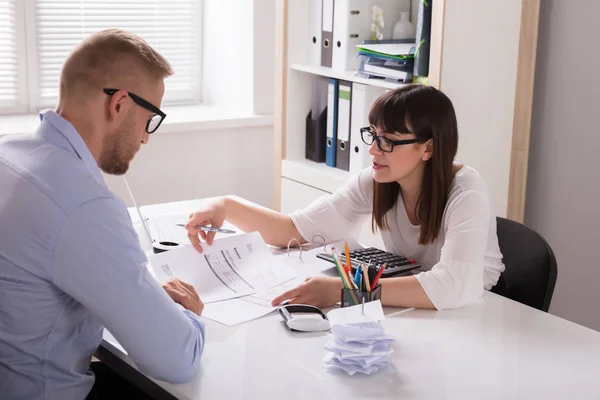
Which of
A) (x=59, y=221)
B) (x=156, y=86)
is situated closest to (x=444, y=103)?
(x=156, y=86)

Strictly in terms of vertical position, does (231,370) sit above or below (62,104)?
below

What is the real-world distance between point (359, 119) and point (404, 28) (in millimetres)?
377

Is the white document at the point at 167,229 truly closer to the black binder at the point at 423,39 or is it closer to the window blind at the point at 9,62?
the black binder at the point at 423,39

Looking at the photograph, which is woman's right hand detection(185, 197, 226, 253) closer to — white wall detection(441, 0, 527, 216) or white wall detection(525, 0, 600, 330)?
white wall detection(441, 0, 527, 216)

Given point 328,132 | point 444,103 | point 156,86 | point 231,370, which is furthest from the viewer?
point 328,132

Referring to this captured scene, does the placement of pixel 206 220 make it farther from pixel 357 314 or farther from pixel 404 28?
pixel 404 28

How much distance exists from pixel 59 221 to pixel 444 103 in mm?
1032

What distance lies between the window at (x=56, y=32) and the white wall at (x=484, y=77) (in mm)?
1942

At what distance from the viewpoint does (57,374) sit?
58.2 inches

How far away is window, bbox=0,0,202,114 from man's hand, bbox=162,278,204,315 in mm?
2253

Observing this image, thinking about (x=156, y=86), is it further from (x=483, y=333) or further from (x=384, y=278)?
(x=483, y=333)

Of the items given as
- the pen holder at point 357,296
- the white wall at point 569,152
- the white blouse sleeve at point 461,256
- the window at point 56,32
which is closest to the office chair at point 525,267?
the white blouse sleeve at point 461,256

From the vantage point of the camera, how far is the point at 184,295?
1.70m

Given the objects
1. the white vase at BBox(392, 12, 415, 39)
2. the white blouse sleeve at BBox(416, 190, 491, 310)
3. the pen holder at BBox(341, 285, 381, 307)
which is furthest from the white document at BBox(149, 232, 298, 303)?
the white vase at BBox(392, 12, 415, 39)
